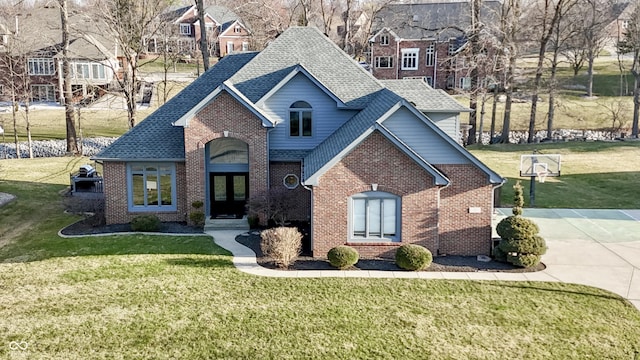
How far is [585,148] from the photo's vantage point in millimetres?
43000

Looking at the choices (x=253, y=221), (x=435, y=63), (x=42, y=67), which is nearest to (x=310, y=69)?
(x=253, y=221)

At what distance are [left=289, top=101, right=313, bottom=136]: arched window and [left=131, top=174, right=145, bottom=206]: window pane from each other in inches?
272

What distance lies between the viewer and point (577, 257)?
19.7m

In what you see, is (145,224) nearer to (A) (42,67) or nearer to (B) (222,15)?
(A) (42,67)

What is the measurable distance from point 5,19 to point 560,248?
5597 centimetres

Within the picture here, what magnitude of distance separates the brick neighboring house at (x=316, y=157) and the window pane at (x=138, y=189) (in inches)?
1.7

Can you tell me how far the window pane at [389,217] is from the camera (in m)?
19.8

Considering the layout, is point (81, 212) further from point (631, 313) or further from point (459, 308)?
point (631, 313)

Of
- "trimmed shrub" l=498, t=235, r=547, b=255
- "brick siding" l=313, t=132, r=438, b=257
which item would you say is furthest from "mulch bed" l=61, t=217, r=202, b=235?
"trimmed shrub" l=498, t=235, r=547, b=255

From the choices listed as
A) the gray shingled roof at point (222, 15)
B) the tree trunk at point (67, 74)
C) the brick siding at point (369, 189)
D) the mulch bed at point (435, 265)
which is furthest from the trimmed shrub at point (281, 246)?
Result: the gray shingled roof at point (222, 15)

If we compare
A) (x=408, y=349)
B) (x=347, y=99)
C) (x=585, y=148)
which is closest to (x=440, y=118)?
(x=347, y=99)

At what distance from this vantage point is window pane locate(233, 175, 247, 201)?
81.3 ft

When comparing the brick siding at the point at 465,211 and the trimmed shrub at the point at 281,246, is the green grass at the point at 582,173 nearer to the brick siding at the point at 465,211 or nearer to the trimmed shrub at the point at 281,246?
the brick siding at the point at 465,211

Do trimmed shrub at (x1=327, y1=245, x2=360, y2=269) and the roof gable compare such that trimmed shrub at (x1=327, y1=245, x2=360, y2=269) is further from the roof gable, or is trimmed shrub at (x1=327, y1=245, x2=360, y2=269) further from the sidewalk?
the roof gable
